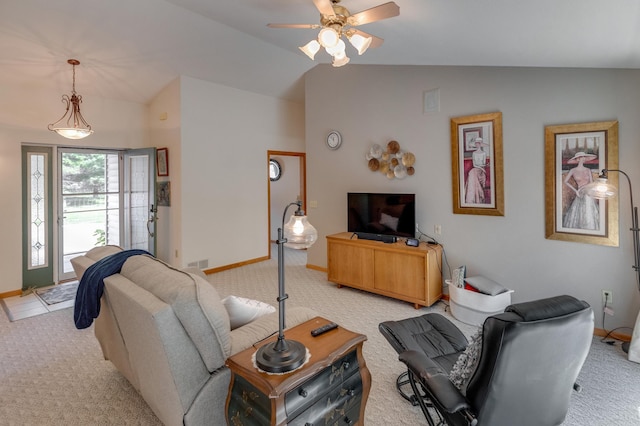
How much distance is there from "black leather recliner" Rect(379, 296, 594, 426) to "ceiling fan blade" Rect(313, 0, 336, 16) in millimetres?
2006

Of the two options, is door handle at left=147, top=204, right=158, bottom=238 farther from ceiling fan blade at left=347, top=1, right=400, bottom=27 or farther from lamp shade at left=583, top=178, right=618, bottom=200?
lamp shade at left=583, top=178, right=618, bottom=200

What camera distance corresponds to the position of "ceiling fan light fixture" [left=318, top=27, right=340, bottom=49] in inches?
86.4

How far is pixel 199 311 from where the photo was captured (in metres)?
1.54

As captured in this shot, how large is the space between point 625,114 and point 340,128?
10.5 feet

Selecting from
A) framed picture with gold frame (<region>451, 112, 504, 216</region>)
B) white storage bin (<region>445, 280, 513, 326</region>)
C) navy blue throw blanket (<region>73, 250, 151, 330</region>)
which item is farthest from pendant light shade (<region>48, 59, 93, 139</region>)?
white storage bin (<region>445, 280, 513, 326</region>)

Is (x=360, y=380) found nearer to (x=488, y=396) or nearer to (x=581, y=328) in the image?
(x=488, y=396)

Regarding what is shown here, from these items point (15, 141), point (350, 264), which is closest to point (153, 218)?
point (15, 141)

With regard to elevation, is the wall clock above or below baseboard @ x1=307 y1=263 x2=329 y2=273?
above

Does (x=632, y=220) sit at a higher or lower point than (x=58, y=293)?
higher

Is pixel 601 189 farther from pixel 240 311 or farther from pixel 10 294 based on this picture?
pixel 10 294

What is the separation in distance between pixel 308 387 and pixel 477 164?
3217 mm

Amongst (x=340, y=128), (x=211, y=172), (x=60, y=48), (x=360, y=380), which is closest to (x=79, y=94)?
(x=60, y=48)

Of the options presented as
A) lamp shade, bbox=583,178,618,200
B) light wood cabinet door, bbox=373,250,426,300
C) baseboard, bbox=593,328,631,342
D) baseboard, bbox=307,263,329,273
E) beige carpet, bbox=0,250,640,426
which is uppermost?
lamp shade, bbox=583,178,618,200

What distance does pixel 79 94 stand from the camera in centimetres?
473
